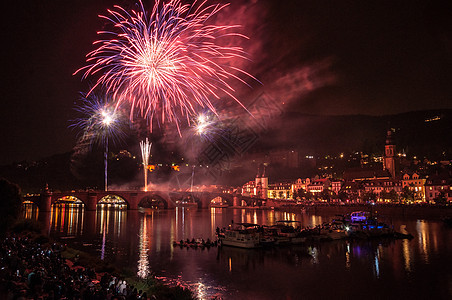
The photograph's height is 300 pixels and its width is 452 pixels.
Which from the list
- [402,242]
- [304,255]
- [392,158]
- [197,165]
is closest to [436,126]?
[392,158]

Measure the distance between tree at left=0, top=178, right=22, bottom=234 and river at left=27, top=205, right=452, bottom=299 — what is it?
6759 mm

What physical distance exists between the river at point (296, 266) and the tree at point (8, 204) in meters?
6.76

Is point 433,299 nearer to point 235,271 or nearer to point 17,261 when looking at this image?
point 235,271

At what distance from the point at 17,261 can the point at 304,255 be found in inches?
949

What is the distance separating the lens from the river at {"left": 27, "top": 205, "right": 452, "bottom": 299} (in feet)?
70.5

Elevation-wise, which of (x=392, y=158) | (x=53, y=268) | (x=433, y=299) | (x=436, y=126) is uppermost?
(x=436, y=126)

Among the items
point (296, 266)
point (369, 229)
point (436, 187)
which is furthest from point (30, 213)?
point (436, 187)

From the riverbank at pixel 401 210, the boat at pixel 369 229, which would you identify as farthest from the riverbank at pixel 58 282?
the riverbank at pixel 401 210

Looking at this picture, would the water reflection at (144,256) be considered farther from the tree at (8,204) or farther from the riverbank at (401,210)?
the riverbank at (401,210)

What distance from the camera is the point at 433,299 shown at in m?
20.1

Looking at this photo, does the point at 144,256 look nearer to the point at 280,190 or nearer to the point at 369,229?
the point at 369,229

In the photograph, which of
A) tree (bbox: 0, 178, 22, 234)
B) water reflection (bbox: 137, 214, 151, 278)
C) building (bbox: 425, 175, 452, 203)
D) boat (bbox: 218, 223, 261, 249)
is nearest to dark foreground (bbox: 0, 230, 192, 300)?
water reflection (bbox: 137, 214, 151, 278)

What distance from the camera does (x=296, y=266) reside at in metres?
28.5

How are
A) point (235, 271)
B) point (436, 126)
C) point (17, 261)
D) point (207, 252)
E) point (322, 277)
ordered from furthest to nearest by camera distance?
1. point (436, 126)
2. point (207, 252)
3. point (235, 271)
4. point (322, 277)
5. point (17, 261)
